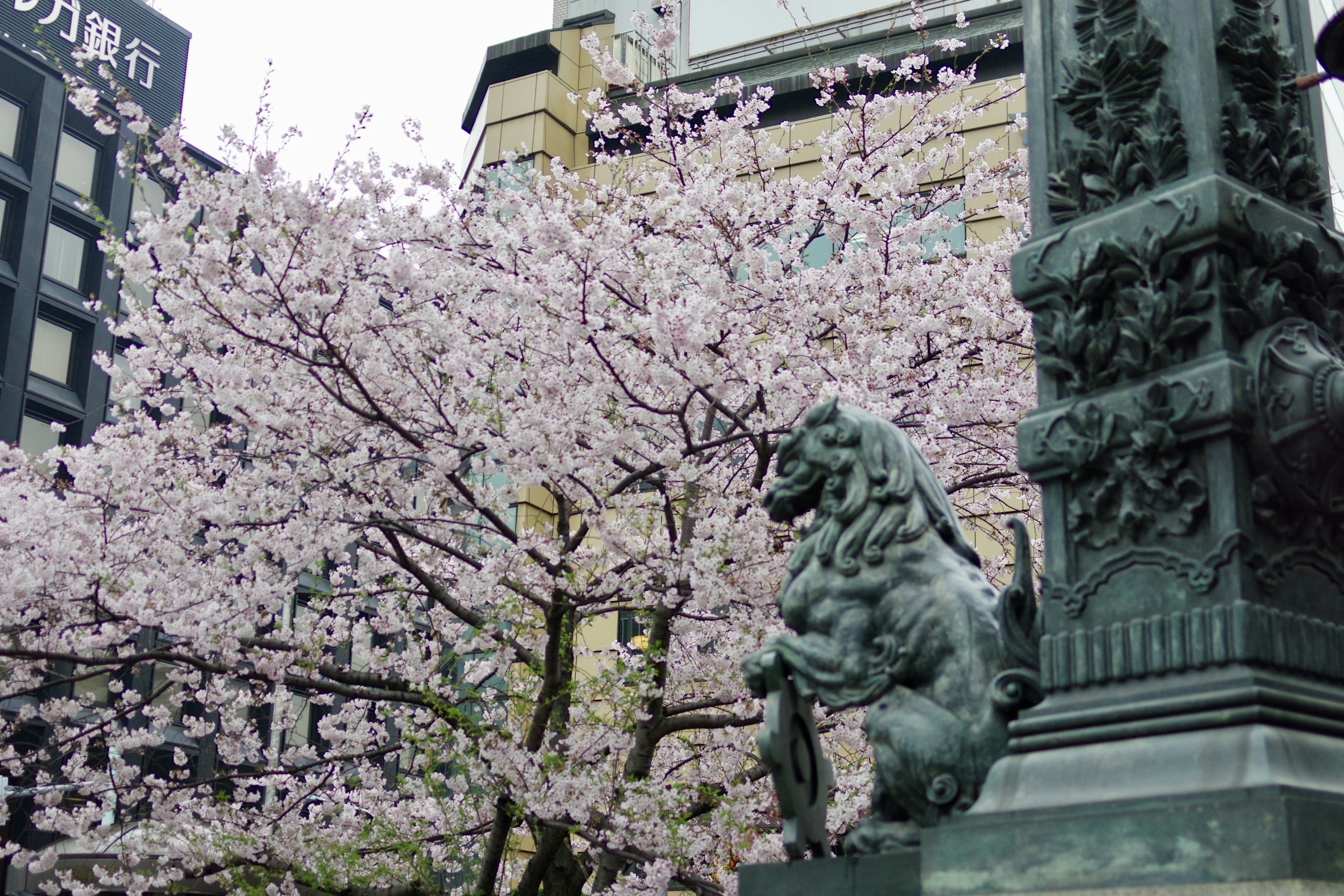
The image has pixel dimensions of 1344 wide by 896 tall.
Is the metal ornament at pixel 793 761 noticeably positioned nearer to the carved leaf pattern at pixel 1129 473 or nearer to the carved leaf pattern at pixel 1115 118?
the carved leaf pattern at pixel 1129 473

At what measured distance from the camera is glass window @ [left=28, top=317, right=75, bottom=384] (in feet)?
127

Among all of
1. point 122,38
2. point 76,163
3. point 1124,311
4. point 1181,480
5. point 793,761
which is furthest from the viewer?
point 122,38

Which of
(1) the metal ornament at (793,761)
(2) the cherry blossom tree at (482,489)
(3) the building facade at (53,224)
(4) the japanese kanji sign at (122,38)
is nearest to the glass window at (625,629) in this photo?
(2) the cherry blossom tree at (482,489)

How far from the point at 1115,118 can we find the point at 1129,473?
44.0 inches

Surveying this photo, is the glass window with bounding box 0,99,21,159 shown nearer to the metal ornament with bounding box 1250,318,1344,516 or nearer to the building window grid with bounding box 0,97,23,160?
the building window grid with bounding box 0,97,23,160

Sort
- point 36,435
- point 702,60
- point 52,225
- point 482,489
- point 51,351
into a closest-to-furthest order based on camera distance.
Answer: point 482,489, point 702,60, point 36,435, point 51,351, point 52,225

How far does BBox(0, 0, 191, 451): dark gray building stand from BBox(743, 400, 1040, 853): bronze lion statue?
3682 centimetres

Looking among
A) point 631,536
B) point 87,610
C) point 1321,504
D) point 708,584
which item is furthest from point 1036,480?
point 87,610

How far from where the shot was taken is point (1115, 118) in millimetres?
3996

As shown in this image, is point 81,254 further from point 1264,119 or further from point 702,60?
point 1264,119

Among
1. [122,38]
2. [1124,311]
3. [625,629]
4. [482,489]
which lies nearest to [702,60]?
[625,629]

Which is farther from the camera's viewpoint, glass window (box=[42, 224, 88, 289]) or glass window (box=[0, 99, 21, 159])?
glass window (box=[42, 224, 88, 289])

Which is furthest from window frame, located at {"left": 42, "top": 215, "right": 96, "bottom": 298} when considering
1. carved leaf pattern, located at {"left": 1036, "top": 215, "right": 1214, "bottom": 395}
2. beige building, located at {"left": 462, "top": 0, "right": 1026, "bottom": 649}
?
carved leaf pattern, located at {"left": 1036, "top": 215, "right": 1214, "bottom": 395}

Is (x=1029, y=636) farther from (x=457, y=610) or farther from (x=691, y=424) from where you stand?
(x=691, y=424)
